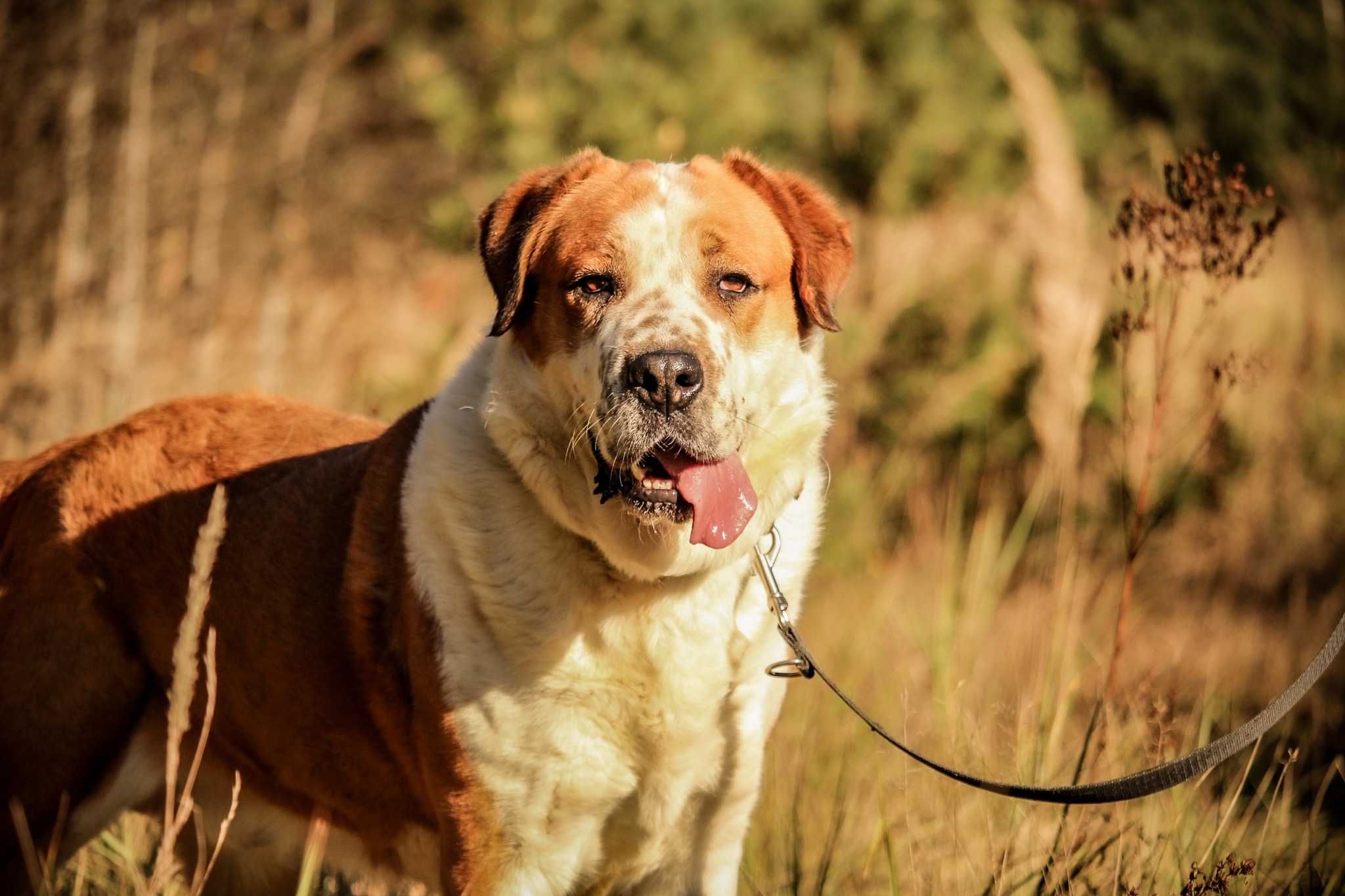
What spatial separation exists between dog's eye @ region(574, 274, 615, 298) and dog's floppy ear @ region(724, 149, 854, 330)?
1.75ft

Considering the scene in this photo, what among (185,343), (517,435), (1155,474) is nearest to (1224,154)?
(1155,474)

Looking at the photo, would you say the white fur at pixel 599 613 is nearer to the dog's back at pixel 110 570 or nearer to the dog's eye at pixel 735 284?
the dog's eye at pixel 735 284

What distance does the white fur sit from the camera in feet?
10.1

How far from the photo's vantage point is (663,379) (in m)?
3.00

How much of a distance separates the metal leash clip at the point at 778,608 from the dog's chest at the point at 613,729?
10cm

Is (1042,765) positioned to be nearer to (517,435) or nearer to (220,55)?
(517,435)

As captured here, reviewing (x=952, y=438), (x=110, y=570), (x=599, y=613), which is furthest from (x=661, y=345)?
(x=952, y=438)

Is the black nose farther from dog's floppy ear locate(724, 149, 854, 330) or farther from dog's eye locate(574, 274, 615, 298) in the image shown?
dog's floppy ear locate(724, 149, 854, 330)

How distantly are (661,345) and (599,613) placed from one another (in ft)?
2.22

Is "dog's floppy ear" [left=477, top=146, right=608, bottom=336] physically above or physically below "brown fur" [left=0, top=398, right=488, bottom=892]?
above

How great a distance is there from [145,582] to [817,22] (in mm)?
8488

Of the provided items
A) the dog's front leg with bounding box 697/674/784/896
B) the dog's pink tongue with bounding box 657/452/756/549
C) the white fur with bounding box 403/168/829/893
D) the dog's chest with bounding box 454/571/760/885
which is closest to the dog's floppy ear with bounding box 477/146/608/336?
the white fur with bounding box 403/168/829/893

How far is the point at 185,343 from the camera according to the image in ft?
24.0

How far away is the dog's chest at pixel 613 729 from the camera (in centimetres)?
306
